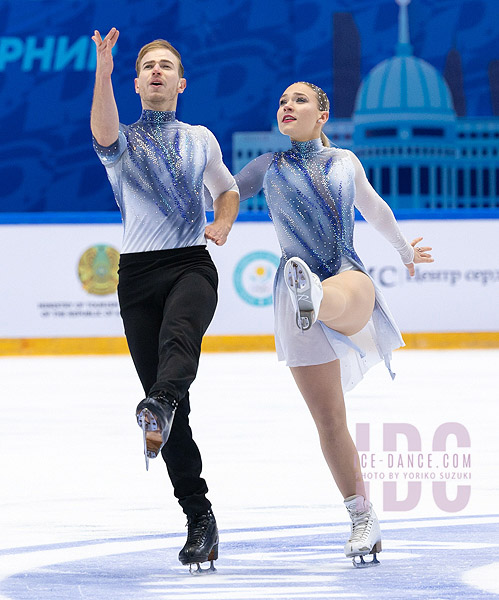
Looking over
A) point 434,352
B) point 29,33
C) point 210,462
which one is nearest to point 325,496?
point 210,462

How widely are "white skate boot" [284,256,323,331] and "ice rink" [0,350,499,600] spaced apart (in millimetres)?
687

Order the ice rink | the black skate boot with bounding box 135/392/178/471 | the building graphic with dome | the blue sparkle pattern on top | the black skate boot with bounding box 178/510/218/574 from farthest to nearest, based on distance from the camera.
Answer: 1. the building graphic with dome
2. the blue sparkle pattern on top
3. the black skate boot with bounding box 178/510/218/574
4. the ice rink
5. the black skate boot with bounding box 135/392/178/471

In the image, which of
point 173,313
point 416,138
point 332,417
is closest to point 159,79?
point 173,313

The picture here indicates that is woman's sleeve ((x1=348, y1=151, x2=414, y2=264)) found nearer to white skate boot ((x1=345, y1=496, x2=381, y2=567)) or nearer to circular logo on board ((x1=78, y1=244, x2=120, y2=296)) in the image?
white skate boot ((x1=345, y1=496, x2=381, y2=567))

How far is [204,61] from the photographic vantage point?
14.1m

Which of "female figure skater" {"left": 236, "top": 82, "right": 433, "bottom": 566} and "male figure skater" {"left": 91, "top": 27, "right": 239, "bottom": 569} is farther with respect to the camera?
"female figure skater" {"left": 236, "top": 82, "right": 433, "bottom": 566}

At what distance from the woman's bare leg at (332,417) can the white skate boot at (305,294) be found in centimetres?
26

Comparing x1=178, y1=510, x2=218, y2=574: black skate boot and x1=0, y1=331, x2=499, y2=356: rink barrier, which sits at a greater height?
x1=0, y1=331, x2=499, y2=356: rink barrier

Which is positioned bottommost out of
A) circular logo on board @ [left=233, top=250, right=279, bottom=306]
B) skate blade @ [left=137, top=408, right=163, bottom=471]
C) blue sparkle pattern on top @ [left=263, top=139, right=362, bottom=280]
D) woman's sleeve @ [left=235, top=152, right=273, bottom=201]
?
→ skate blade @ [left=137, top=408, right=163, bottom=471]

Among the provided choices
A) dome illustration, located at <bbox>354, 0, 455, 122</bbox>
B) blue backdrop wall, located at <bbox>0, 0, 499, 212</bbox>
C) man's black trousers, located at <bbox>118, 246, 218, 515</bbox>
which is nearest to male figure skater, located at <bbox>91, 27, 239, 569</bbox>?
man's black trousers, located at <bbox>118, 246, 218, 515</bbox>

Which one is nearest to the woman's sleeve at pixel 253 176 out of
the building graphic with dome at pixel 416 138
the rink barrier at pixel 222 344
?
the rink barrier at pixel 222 344

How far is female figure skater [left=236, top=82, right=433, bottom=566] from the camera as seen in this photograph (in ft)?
11.5

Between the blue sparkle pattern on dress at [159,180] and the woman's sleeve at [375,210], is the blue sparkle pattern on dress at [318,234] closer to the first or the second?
the woman's sleeve at [375,210]

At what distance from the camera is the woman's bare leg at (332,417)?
3518 mm
